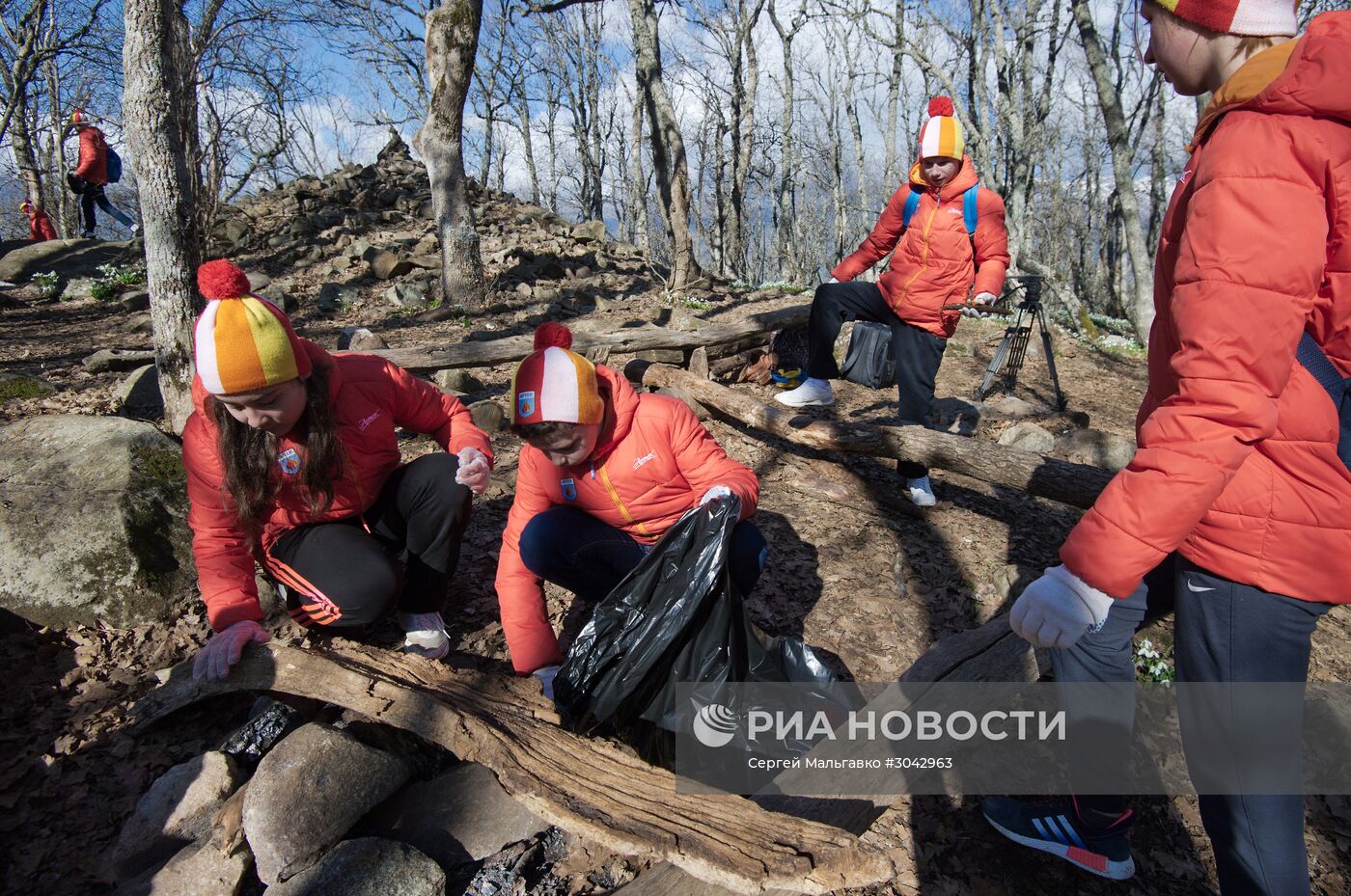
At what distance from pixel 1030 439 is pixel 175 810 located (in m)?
5.35

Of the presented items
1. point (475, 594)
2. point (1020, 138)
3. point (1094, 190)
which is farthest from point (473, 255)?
point (1094, 190)

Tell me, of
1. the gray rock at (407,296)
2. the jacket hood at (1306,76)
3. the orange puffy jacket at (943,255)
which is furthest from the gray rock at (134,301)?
the jacket hood at (1306,76)

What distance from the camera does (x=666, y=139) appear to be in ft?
31.8

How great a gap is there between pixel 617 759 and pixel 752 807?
1.36ft

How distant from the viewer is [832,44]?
79.7 feet

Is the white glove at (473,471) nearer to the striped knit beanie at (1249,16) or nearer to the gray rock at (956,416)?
the striped knit beanie at (1249,16)

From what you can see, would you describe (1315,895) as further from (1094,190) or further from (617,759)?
(1094,190)

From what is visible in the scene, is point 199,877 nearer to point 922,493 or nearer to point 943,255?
point 922,493

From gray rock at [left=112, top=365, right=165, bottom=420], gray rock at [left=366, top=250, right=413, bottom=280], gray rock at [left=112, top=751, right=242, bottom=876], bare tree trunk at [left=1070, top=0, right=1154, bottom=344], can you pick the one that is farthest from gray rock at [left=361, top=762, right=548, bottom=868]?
bare tree trunk at [left=1070, top=0, right=1154, bottom=344]

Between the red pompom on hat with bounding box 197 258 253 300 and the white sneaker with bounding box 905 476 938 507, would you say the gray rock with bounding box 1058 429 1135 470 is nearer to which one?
the white sneaker with bounding box 905 476 938 507

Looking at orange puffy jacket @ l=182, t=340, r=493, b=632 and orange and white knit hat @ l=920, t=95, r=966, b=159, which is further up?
orange and white knit hat @ l=920, t=95, r=966, b=159

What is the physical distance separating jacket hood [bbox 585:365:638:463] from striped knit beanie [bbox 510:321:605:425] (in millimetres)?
136

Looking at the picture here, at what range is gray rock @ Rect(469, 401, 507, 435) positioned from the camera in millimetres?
4766

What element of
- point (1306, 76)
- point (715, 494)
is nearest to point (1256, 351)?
point (1306, 76)
